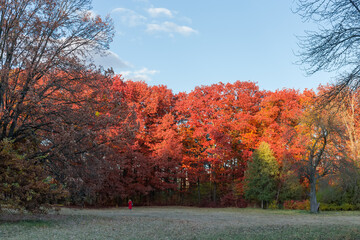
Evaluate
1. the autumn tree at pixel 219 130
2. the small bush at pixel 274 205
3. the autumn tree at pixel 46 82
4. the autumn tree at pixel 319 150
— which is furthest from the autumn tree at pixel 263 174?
the autumn tree at pixel 46 82

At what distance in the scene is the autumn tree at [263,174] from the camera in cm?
2778

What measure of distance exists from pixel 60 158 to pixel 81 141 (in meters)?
1.09

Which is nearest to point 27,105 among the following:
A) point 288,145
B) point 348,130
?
point 288,145

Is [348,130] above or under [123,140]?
above

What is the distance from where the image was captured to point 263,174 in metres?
27.8

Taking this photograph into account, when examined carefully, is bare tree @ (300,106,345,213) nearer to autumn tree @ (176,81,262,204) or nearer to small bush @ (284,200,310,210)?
small bush @ (284,200,310,210)

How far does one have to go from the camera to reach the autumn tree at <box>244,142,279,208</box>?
27781 millimetres

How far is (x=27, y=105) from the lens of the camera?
12.5m

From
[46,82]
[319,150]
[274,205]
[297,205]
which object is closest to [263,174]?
[274,205]

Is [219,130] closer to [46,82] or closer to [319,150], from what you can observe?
[319,150]

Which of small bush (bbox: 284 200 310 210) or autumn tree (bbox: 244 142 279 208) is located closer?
small bush (bbox: 284 200 310 210)

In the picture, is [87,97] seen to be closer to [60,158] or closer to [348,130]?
[60,158]

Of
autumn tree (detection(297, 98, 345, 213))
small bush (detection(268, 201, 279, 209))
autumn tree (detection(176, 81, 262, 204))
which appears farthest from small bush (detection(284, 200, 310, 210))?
autumn tree (detection(176, 81, 262, 204))

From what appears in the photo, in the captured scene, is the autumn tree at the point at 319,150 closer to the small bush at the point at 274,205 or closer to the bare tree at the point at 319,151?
the bare tree at the point at 319,151
